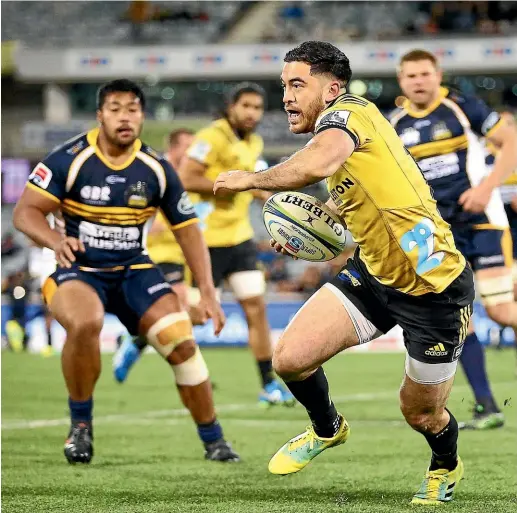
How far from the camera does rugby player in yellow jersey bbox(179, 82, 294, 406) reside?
977 cm

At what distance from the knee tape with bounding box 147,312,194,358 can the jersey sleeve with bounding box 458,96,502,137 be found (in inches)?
113

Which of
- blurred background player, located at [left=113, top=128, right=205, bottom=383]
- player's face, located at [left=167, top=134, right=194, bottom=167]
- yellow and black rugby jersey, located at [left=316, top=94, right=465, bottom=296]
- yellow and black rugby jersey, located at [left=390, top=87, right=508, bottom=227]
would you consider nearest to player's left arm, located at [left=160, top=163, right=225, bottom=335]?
yellow and black rugby jersey, located at [left=316, top=94, right=465, bottom=296]

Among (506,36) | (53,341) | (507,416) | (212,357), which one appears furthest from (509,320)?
(506,36)

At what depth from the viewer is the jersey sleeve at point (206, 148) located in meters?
9.80

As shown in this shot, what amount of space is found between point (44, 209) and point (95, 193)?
12.7 inches

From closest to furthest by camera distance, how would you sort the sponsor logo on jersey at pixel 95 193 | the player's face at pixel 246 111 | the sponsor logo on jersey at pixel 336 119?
the sponsor logo on jersey at pixel 336 119, the sponsor logo on jersey at pixel 95 193, the player's face at pixel 246 111

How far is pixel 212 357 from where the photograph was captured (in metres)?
16.7

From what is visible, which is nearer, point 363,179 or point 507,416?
point 363,179

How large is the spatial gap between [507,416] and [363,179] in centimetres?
466

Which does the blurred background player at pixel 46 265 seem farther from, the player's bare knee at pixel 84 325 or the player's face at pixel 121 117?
the player's face at pixel 121 117

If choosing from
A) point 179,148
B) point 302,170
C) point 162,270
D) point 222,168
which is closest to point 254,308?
point 222,168

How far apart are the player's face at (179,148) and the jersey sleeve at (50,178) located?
17.9 feet

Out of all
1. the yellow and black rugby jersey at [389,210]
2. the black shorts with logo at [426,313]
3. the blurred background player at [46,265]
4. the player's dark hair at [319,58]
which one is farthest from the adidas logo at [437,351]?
the blurred background player at [46,265]

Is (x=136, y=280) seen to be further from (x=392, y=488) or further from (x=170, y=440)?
(x=392, y=488)
